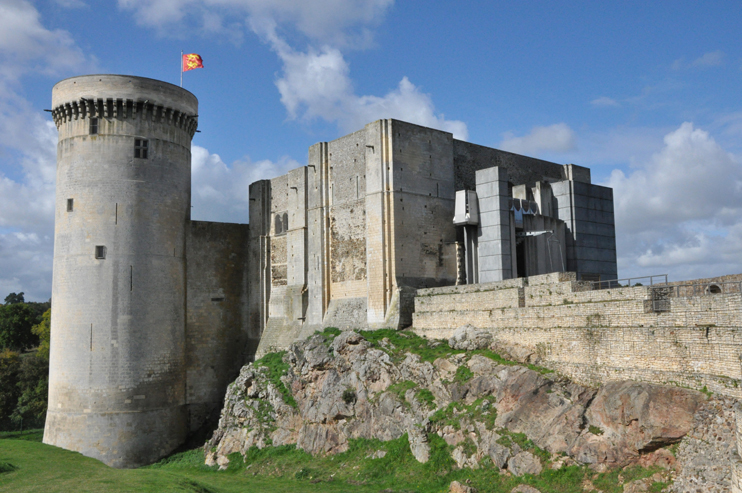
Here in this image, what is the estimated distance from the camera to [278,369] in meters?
29.8

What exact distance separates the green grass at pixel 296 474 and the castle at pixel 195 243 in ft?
16.8

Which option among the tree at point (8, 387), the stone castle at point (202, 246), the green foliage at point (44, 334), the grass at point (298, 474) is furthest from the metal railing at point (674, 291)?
the tree at point (8, 387)

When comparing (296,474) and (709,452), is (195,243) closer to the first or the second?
(296,474)

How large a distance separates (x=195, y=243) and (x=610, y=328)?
22.7 metres

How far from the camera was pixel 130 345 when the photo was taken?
30.6 metres

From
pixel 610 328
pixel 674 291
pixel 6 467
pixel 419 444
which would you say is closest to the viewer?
pixel 674 291

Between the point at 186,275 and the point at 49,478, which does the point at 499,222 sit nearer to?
the point at 186,275

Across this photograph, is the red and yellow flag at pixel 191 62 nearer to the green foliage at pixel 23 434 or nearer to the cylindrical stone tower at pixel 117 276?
the cylindrical stone tower at pixel 117 276

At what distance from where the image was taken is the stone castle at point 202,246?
95.0ft

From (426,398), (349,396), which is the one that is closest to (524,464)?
(426,398)

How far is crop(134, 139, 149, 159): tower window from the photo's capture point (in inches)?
1262

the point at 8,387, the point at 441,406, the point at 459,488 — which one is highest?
the point at 441,406

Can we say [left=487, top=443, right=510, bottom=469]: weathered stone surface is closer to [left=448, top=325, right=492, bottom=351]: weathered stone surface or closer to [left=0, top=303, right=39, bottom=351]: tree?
[left=448, top=325, right=492, bottom=351]: weathered stone surface

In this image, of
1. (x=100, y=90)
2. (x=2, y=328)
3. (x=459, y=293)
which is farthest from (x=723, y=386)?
(x=2, y=328)
